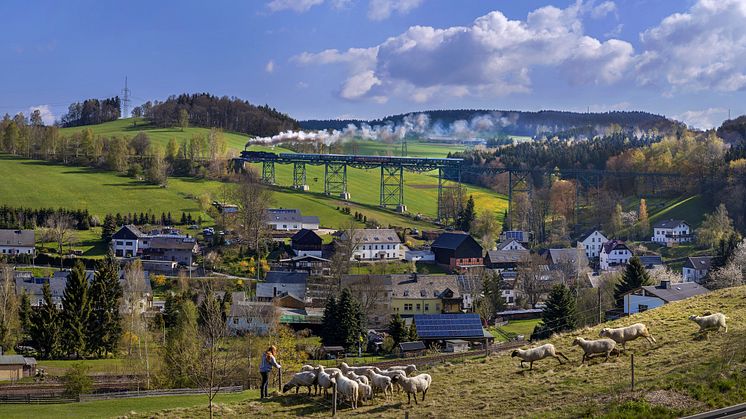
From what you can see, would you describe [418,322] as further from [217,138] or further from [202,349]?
[217,138]

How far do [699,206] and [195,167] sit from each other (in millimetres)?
60144

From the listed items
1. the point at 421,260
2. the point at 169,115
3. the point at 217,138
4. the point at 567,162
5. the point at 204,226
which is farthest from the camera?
the point at 169,115

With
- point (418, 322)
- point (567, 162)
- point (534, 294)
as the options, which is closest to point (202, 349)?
point (418, 322)

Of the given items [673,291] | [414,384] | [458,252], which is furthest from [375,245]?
[414,384]

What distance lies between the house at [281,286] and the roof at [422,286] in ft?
21.7

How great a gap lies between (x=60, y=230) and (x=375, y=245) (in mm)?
27236

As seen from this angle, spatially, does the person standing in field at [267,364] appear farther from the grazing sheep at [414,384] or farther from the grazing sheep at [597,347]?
the grazing sheep at [597,347]

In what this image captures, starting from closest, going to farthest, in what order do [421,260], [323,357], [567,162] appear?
[323,357]
[421,260]
[567,162]

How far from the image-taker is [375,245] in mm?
75688

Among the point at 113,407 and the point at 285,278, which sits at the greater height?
the point at 113,407

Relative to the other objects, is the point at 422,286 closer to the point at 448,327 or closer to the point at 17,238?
the point at 448,327

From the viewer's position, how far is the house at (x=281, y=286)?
5884cm

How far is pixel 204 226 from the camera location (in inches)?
3228

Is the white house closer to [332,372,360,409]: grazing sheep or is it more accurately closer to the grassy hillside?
the grassy hillside
